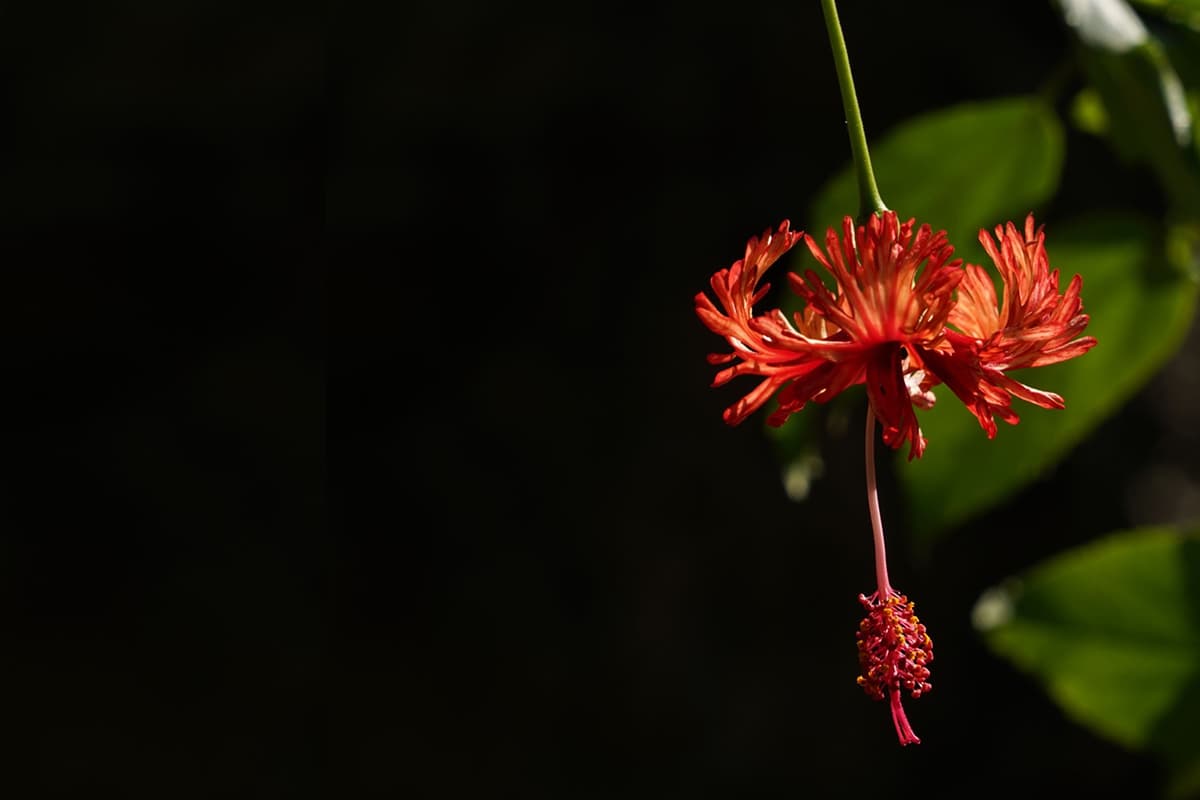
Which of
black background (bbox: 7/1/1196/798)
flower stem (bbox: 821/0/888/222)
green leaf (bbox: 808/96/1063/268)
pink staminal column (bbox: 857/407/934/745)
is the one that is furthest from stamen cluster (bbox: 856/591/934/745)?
black background (bbox: 7/1/1196/798)

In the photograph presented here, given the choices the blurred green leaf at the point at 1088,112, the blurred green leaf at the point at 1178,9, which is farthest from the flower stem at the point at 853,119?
the blurred green leaf at the point at 1088,112

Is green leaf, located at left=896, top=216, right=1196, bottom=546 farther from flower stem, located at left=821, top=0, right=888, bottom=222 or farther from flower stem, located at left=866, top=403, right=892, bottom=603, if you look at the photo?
flower stem, located at left=821, top=0, right=888, bottom=222

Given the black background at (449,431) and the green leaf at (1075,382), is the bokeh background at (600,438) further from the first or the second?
the green leaf at (1075,382)

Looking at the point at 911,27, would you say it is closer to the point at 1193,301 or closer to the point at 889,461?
the point at 889,461

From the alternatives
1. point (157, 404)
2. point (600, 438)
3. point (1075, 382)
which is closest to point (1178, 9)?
point (1075, 382)

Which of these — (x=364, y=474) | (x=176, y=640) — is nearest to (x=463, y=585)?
(x=364, y=474)

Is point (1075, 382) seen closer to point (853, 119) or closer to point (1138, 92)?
point (1138, 92)

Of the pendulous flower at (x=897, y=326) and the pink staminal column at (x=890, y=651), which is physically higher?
the pendulous flower at (x=897, y=326)
